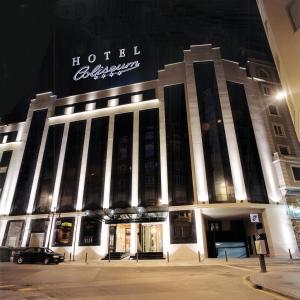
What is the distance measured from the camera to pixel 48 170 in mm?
38125

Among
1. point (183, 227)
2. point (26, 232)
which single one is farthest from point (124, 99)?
point (26, 232)

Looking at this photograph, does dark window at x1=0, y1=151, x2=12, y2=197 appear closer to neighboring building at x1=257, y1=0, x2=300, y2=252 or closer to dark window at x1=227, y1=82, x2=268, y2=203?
dark window at x1=227, y1=82, x2=268, y2=203

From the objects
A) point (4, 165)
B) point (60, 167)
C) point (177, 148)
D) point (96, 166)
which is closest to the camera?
point (177, 148)

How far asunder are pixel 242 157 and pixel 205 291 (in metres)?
24.8

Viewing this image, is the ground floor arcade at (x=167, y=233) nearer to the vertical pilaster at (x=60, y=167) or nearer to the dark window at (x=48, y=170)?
the dark window at (x=48, y=170)

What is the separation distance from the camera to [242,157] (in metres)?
31.2

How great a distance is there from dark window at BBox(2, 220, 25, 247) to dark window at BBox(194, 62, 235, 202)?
26500 mm

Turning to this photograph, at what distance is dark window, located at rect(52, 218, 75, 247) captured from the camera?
3266cm

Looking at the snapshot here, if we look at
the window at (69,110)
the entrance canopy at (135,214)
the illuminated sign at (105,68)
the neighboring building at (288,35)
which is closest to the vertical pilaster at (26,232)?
the entrance canopy at (135,214)

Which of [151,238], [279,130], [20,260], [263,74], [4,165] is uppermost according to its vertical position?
[263,74]

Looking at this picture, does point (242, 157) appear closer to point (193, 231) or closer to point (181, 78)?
point (193, 231)

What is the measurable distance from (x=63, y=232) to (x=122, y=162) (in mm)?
12168

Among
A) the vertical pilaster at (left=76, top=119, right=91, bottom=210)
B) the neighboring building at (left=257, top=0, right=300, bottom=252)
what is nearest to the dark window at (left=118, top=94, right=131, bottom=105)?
the vertical pilaster at (left=76, top=119, right=91, bottom=210)

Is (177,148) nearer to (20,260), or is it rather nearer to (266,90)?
(266,90)
